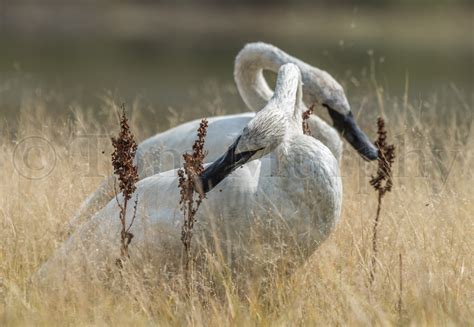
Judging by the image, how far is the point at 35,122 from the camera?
8656 mm

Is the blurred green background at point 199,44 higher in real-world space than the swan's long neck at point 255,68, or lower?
higher

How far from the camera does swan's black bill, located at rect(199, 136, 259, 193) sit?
4332 millimetres

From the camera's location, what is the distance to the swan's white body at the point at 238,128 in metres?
6.39

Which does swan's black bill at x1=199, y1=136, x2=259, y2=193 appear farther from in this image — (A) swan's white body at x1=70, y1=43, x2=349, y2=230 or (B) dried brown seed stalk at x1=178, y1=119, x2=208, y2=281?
(A) swan's white body at x1=70, y1=43, x2=349, y2=230

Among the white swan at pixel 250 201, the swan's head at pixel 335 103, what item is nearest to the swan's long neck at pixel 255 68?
the swan's head at pixel 335 103

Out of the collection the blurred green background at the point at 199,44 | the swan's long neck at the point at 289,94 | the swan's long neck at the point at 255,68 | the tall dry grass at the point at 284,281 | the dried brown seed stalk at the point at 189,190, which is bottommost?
the tall dry grass at the point at 284,281

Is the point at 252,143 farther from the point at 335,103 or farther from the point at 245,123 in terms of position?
the point at 335,103

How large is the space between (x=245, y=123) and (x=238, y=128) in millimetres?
75

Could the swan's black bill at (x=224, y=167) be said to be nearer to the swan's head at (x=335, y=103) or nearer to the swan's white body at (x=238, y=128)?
the swan's white body at (x=238, y=128)

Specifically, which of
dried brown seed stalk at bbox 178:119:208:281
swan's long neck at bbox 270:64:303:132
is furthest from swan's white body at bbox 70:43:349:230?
dried brown seed stalk at bbox 178:119:208:281

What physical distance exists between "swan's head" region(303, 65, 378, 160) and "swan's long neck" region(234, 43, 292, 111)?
0.53 meters

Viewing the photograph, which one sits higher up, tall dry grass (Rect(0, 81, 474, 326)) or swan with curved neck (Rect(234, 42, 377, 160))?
swan with curved neck (Rect(234, 42, 377, 160))

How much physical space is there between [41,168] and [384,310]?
12.5ft

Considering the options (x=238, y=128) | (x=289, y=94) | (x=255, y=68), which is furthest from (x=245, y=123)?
(x=289, y=94)
